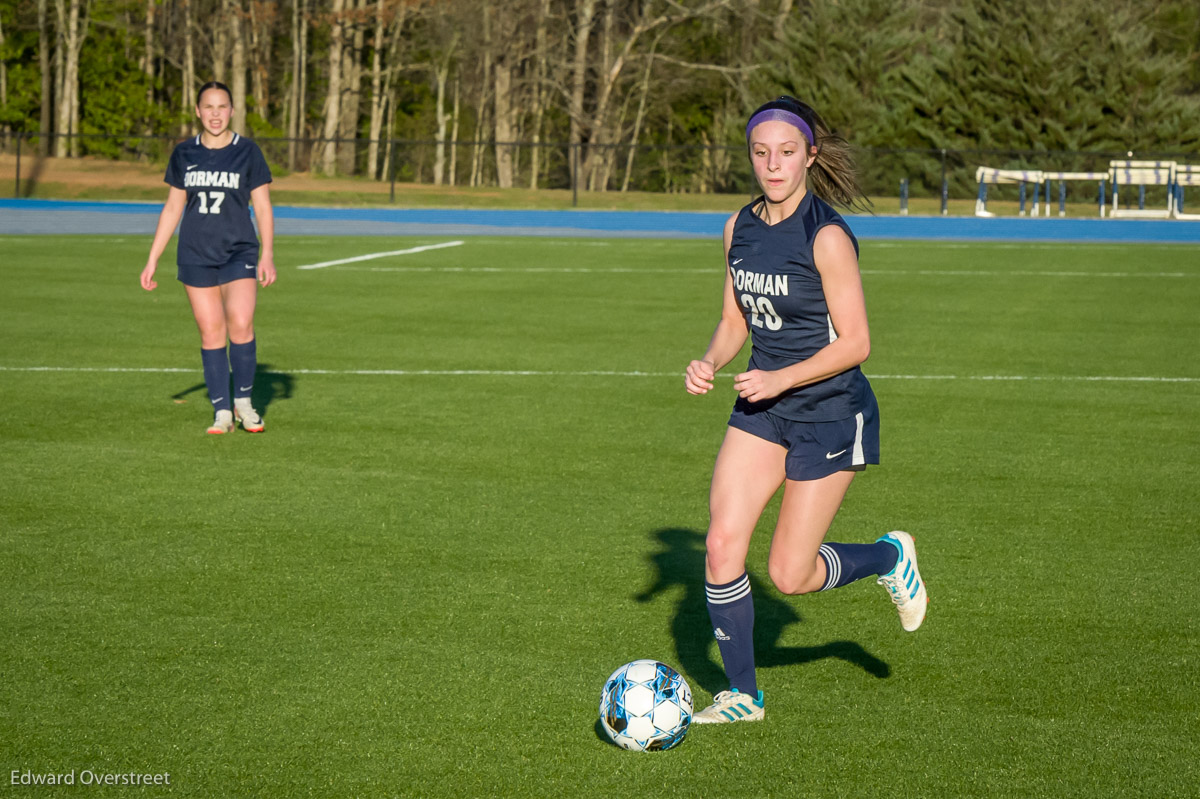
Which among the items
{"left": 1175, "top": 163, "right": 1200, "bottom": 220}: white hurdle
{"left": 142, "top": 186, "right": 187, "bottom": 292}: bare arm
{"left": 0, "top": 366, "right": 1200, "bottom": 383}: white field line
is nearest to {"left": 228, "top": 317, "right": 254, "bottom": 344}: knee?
{"left": 142, "top": 186, "right": 187, "bottom": 292}: bare arm

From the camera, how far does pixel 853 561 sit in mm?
4996

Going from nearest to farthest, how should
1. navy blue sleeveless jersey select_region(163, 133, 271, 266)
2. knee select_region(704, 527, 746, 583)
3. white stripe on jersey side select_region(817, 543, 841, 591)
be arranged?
knee select_region(704, 527, 746, 583)
white stripe on jersey side select_region(817, 543, 841, 591)
navy blue sleeveless jersey select_region(163, 133, 271, 266)

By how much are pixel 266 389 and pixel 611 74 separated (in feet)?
146

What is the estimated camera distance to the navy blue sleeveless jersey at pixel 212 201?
9.02 metres

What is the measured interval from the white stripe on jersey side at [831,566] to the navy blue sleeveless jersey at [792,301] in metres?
0.60

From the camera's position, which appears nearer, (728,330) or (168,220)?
(728,330)

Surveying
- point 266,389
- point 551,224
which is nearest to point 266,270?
point 266,389

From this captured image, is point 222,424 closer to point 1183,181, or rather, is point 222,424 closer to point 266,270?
point 266,270

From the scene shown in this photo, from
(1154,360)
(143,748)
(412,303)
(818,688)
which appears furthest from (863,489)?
(412,303)

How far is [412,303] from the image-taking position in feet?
55.0

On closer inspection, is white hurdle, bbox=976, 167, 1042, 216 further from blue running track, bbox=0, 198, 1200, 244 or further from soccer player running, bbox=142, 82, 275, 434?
soccer player running, bbox=142, 82, 275, 434

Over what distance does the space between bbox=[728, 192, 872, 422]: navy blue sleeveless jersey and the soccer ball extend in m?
0.98

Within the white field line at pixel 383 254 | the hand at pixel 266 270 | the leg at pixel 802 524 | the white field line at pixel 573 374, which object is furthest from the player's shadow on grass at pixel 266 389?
the white field line at pixel 383 254

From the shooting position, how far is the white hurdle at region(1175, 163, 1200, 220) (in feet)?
122
